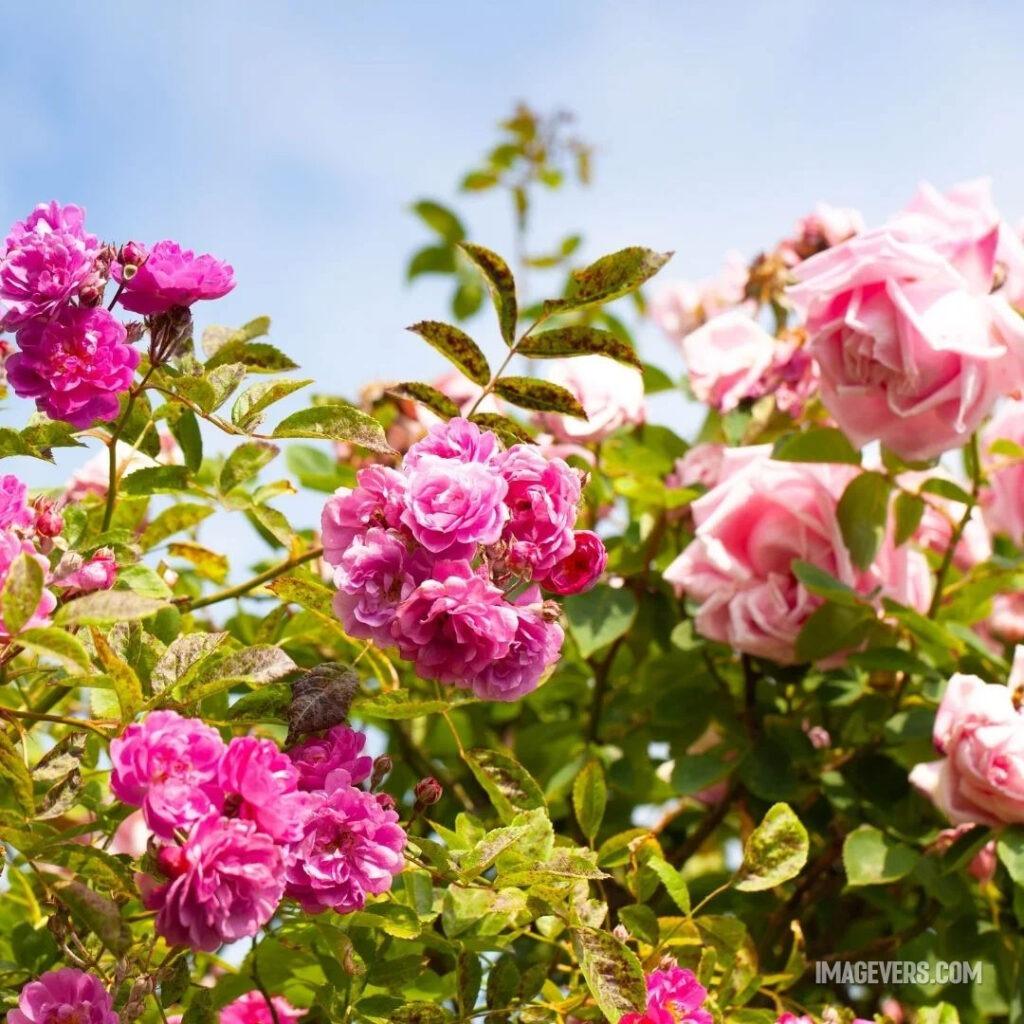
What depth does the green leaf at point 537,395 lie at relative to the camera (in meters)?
0.89

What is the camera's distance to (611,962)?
0.77 m

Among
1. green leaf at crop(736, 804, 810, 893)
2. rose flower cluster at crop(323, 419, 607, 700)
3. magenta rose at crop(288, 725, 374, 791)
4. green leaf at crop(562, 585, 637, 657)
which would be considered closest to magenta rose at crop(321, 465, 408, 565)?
rose flower cluster at crop(323, 419, 607, 700)

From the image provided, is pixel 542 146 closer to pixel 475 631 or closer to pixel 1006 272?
pixel 1006 272

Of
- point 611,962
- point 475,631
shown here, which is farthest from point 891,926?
point 475,631

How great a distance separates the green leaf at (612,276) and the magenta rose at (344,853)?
0.34 metres

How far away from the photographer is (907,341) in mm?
1146

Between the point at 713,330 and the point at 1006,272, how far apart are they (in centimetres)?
33

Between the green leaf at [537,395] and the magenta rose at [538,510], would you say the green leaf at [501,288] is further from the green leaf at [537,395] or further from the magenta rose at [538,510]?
the magenta rose at [538,510]

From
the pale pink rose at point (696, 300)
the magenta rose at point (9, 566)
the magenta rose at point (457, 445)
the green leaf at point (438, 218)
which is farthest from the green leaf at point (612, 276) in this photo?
the green leaf at point (438, 218)

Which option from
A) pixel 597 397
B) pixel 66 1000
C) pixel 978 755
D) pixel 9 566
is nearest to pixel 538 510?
pixel 9 566

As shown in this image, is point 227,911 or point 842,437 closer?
point 227,911

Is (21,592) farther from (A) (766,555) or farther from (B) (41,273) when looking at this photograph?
(A) (766,555)

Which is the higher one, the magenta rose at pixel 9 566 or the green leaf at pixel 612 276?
the green leaf at pixel 612 276

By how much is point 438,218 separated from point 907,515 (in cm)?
129
